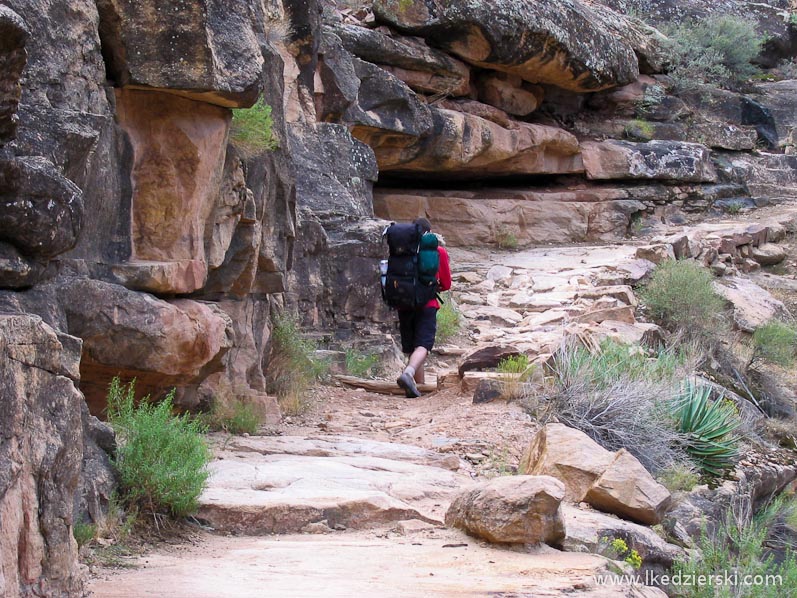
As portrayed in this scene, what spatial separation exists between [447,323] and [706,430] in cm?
392

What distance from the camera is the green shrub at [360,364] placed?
947cm

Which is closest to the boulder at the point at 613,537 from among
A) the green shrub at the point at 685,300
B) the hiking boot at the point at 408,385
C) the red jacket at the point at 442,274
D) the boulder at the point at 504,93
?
the hiking boot at the point at 408,385

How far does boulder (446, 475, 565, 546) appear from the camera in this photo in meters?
4.14

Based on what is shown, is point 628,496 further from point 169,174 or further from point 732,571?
point 169,174

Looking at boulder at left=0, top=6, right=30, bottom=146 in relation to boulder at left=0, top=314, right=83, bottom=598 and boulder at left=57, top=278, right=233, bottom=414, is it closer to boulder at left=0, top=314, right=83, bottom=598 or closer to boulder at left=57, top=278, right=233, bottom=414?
boulder at left=0, top=314, right=83, bottom=598

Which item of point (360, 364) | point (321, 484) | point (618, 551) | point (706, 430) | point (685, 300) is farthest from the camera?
point (685, 300)

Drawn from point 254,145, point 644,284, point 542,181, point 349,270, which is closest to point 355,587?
point 254,145

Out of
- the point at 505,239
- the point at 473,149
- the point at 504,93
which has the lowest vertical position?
the point at 505,239

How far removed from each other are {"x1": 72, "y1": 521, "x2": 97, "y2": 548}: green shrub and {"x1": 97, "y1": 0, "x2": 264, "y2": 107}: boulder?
2677mm

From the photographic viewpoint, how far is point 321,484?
16.8 feet

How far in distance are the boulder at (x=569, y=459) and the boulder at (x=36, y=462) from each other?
323 cm

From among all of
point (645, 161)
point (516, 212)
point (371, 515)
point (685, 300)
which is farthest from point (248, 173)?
point (645, 161)

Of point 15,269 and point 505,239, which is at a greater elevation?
point 505,239

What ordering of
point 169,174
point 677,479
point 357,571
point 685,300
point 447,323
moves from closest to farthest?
point 357,571, point 169,174, point 677,479, point 447,323, point 685,300
